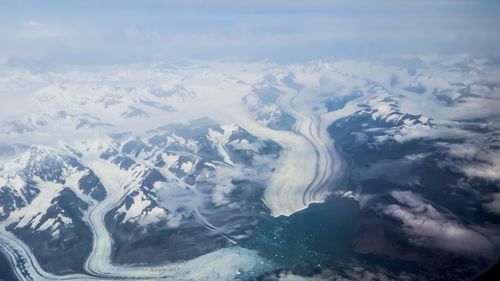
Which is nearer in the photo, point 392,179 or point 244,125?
point 392,179

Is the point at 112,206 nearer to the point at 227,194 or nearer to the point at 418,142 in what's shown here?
the point at 227,194

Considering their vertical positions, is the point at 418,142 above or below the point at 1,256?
above

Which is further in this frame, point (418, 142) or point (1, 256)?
point (418, 142)

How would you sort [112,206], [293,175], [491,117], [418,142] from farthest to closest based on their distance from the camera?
[491,117] < [418,142] < [293,175] < [112,206]

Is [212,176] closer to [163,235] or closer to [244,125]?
[163,235]

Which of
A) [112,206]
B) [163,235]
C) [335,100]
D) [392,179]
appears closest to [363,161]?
[392,179]

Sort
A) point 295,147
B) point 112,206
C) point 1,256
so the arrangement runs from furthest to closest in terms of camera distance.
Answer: point 295,147, point 112,206, point 1,256

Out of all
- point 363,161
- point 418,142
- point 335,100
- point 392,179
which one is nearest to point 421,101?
point 335,100

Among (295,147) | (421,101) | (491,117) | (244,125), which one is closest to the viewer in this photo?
(295,147)

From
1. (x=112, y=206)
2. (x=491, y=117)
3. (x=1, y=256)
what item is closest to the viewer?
(x=1, y=256)
